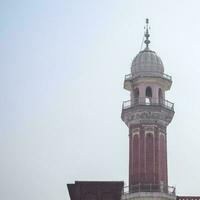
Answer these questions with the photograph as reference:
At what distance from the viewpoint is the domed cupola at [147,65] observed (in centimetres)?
5803

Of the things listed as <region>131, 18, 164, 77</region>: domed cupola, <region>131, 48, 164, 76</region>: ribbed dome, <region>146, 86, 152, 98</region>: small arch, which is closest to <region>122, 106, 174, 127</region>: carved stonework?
<region>146, 86, 152, 98</region>: small arch

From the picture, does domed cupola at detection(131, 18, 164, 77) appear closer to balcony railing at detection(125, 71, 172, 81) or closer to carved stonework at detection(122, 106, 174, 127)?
balcony railing at detection(125, 71, 172, 81)

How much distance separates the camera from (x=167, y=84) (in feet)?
192

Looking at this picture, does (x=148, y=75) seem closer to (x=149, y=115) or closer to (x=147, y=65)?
(x=147, y=65)

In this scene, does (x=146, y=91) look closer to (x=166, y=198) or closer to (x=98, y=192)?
(x=166, y=198)

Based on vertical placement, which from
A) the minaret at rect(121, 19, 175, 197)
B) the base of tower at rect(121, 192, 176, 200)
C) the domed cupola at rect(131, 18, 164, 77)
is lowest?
the base of tower at rect(121, 192, 176, 200)

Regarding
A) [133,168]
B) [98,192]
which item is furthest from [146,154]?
[98,192]

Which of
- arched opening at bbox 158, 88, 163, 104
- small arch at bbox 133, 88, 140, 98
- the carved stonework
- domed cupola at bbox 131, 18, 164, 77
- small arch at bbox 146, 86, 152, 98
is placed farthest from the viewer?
domed cupola at bbox 131, 18, 164, 77

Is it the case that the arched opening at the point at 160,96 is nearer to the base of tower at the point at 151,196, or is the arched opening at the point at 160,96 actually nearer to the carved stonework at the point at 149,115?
the carved stonework at the point at 149,115

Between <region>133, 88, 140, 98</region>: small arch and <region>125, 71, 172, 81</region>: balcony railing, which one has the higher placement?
<region>125, 71, 172, 81</region>: balcony railing

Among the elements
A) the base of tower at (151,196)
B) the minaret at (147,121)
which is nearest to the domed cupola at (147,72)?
the minaret at (147,121)

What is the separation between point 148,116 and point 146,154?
3.42 metres

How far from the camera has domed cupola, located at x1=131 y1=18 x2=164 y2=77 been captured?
58031mm

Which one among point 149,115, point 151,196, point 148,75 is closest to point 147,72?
point 148,75
